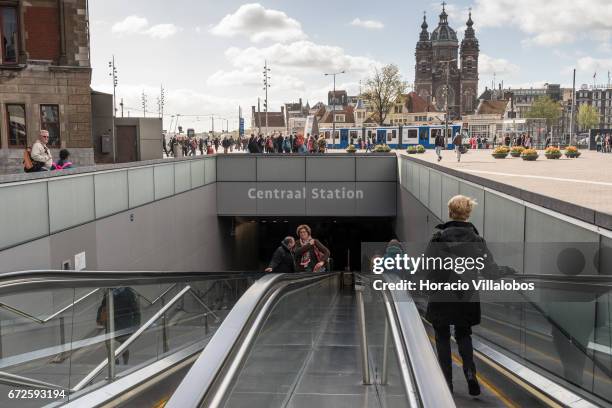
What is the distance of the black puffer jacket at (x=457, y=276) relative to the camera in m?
5.61

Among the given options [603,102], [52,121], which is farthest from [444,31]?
[52,121]

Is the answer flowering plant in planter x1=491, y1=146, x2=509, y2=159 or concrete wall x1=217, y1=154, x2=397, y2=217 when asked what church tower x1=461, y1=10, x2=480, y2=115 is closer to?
flowering plant in planter x1=491, y1=146, x2=509, y2=159

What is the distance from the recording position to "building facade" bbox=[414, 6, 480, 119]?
530ft

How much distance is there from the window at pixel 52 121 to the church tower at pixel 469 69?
5608 inches

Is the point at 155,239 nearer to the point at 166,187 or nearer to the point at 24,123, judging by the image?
the point at 166,187

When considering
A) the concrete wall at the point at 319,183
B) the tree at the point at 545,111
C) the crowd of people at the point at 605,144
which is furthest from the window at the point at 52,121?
the tree at the point at 545,111

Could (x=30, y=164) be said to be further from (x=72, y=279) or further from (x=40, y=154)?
(x=72, y=279)

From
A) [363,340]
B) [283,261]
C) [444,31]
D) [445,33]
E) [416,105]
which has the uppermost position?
[444,31]

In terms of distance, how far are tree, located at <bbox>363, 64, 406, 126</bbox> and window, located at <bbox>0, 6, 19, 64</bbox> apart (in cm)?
6041

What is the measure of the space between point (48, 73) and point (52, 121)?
2142mm

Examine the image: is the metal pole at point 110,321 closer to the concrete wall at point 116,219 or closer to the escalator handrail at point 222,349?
the escalator handrail at point 222,349

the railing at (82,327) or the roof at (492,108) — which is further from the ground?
the roof at (492,108)

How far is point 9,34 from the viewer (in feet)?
96.6
